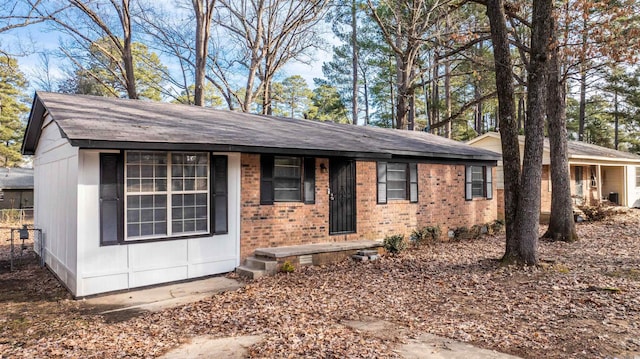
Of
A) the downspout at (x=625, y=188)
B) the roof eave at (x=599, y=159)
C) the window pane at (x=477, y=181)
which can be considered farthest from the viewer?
the downspout at (x=625, y=188)

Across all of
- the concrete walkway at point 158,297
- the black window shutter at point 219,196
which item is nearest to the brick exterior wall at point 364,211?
the black window shutter at point 219,196

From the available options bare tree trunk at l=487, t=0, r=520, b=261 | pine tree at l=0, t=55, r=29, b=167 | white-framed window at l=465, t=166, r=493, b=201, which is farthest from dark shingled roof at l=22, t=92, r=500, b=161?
pine tree at l=0, t=55, r=29, b=167

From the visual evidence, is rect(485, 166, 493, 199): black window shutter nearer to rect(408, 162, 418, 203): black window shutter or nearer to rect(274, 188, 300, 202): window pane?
rect(408, 162, 418, 203): black window shutter

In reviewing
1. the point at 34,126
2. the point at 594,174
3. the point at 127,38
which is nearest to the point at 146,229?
the point at 34,126

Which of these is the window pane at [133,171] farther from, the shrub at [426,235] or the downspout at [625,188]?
the downspout at [625,188]

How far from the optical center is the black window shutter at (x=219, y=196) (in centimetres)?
756

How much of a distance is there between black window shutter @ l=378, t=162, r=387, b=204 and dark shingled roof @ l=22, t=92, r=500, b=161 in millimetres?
466

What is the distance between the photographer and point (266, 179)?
8.27 meters

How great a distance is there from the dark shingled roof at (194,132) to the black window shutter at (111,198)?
1.82 feet

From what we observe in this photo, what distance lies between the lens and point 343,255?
864cm

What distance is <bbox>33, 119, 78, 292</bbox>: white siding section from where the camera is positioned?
6.67 meters

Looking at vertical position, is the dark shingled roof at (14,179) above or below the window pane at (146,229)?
above

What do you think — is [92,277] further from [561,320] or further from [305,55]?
[305,55]

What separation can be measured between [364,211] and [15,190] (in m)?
22.0
